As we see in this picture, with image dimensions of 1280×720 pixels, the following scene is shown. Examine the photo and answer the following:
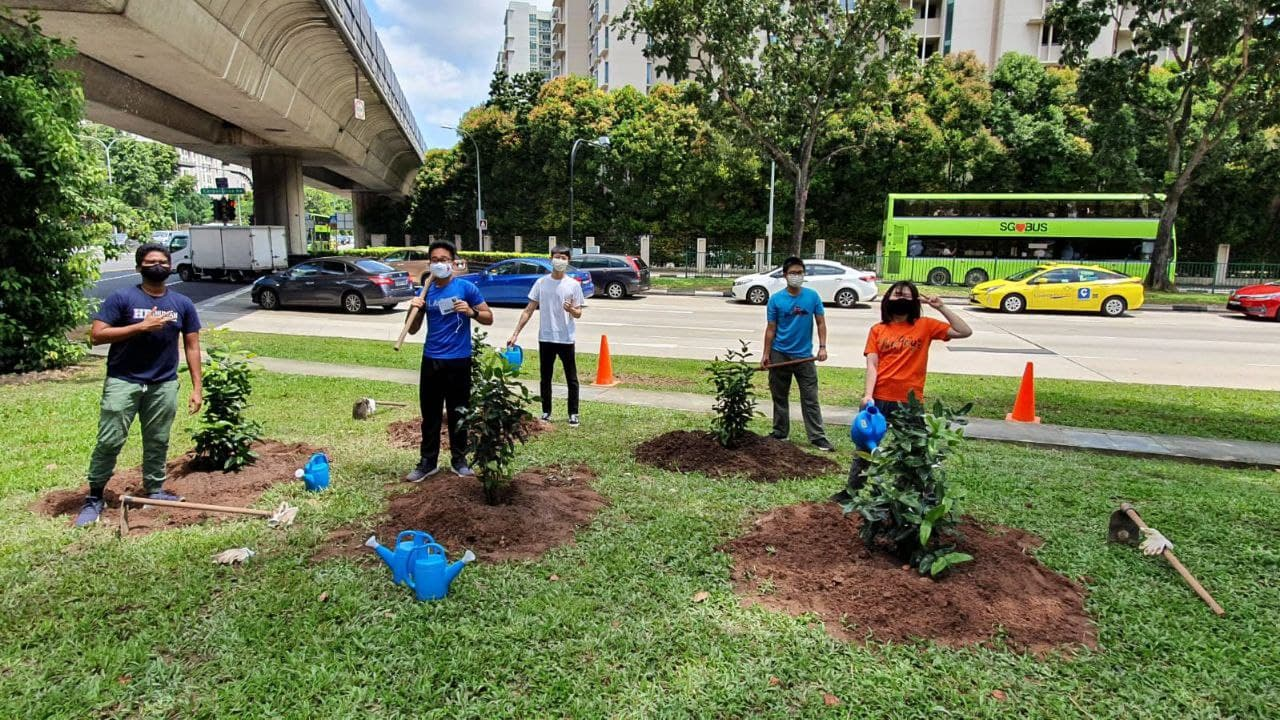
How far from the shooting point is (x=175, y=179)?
81875mm

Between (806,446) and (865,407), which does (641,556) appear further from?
(806,446)

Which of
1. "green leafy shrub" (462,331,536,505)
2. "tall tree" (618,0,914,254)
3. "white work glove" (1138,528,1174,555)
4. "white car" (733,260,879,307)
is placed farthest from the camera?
"white car" (733,260,879,307)

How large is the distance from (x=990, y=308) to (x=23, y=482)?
76.0ft

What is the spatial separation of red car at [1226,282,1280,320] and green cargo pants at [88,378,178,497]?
25566 mm

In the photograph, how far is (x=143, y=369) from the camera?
483 cm

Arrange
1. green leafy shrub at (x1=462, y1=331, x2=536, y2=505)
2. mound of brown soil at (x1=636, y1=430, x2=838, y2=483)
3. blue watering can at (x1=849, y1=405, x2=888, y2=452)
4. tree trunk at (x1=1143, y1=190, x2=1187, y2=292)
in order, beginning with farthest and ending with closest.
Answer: tree trunk at (x1=1143, y1=190, x2=1187, y2=292) < mound of brown soil at (x1=636, y1=430, x2=838, y2=483) < green leafy shrub at (x1=462, y1=331, x2=536, y2=505) < blue watering can at (x1=849, y1=405, x2=888, y2=452)

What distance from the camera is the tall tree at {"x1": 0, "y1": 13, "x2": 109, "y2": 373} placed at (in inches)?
363

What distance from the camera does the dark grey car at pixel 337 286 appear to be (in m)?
20.4

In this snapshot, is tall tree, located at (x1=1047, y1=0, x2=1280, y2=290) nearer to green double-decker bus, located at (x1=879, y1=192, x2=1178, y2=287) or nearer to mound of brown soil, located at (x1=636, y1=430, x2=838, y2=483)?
green double-decker bus, located at (x1=879, y1=192, x2=1178, y2=287)

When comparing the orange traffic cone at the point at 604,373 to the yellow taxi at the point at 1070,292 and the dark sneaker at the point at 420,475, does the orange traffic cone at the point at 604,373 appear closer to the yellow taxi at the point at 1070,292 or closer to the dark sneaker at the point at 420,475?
the dark sneaker at the point at 420,475

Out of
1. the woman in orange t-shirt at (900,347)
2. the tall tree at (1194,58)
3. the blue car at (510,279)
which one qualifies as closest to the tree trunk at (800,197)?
the blue car at (510,279)

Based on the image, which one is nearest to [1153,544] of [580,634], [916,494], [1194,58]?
[916,494]

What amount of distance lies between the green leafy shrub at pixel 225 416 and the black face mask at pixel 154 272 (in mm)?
859

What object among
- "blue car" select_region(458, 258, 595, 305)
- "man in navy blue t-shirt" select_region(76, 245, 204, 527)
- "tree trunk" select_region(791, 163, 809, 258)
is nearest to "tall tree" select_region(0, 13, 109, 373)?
"man in navy blue t-shirt" select_region(76, 245, 204, 527)
